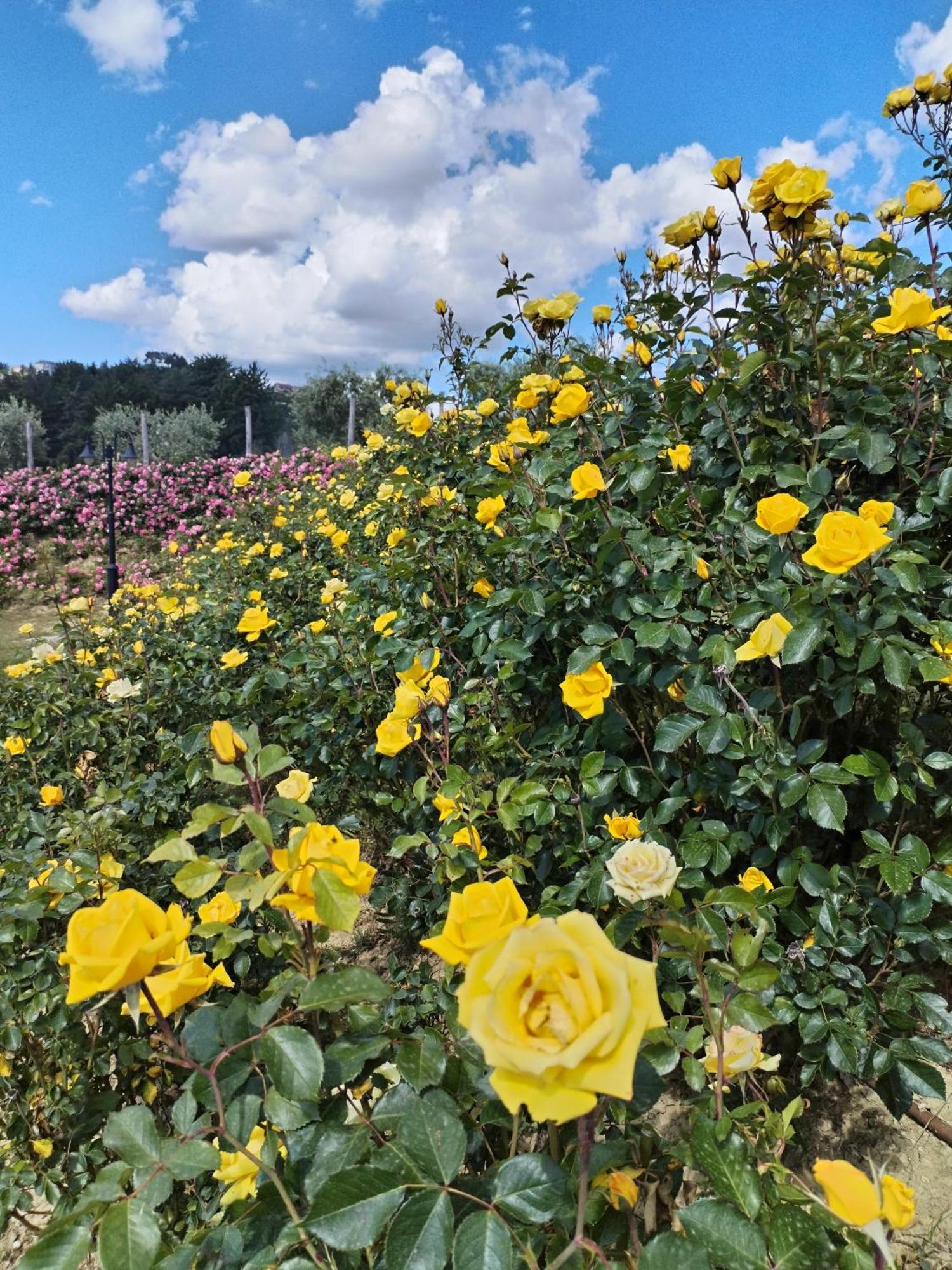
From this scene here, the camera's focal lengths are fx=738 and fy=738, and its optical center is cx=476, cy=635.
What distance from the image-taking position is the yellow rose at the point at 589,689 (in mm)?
1377

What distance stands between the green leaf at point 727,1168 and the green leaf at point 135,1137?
48 cm

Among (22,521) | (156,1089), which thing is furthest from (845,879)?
(22,521)

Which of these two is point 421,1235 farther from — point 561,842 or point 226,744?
point 561,842

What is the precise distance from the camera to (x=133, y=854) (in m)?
1.71

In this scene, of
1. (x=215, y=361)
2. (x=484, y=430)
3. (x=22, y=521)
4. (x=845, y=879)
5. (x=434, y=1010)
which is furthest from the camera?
(x=215, y=361)

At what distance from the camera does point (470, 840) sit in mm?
1356

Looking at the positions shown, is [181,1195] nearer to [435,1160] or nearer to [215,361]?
[435,1160]

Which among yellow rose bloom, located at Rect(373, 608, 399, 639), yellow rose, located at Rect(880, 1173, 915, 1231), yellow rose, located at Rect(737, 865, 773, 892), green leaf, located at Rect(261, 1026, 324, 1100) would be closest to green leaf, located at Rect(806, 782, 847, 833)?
yellow rose, located at Rect(737, 865, 773, 892)

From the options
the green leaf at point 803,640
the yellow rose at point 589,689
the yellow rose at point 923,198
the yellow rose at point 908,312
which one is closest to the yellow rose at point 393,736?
the yellow rose at point 589,689

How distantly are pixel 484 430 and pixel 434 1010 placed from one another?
1831 mm

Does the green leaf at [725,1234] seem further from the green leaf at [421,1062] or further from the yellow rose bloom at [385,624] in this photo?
the yellow rose bloom at [385,624]

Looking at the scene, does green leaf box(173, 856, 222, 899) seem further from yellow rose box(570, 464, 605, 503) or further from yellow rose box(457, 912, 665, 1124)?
yellow rose box(570, 464, 605, 503)

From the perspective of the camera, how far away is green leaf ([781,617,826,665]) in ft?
3.79

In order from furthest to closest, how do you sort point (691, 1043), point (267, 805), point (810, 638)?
point (810, 638) → point (691, 1043) → point (267, 805)
